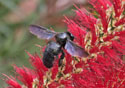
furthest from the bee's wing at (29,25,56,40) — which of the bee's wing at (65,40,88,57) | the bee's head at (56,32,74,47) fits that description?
the bee's wing at (65,40,88,57)

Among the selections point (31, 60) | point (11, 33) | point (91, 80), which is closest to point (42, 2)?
point (11, 33)

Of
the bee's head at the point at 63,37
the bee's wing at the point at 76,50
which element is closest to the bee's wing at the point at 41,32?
the bee's head at the point at 63,37

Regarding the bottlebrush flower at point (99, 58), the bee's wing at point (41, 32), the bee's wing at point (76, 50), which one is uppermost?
the bee's wing at point (41, 32)

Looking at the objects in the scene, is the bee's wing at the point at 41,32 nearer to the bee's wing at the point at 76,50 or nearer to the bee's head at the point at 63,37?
the bee's head at the point at 63,37

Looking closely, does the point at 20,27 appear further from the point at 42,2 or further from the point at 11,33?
the point at 42,2

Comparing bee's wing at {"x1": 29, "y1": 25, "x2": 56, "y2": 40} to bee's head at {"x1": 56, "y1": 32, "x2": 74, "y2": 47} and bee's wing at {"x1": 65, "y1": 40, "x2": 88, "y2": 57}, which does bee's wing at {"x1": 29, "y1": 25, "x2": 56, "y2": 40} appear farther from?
bee's wing at {"x1": 65, "y1": 40, "x2": 88, "y2": 57}

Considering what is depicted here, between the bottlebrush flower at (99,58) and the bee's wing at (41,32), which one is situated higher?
the bee's wing at (41,32)
